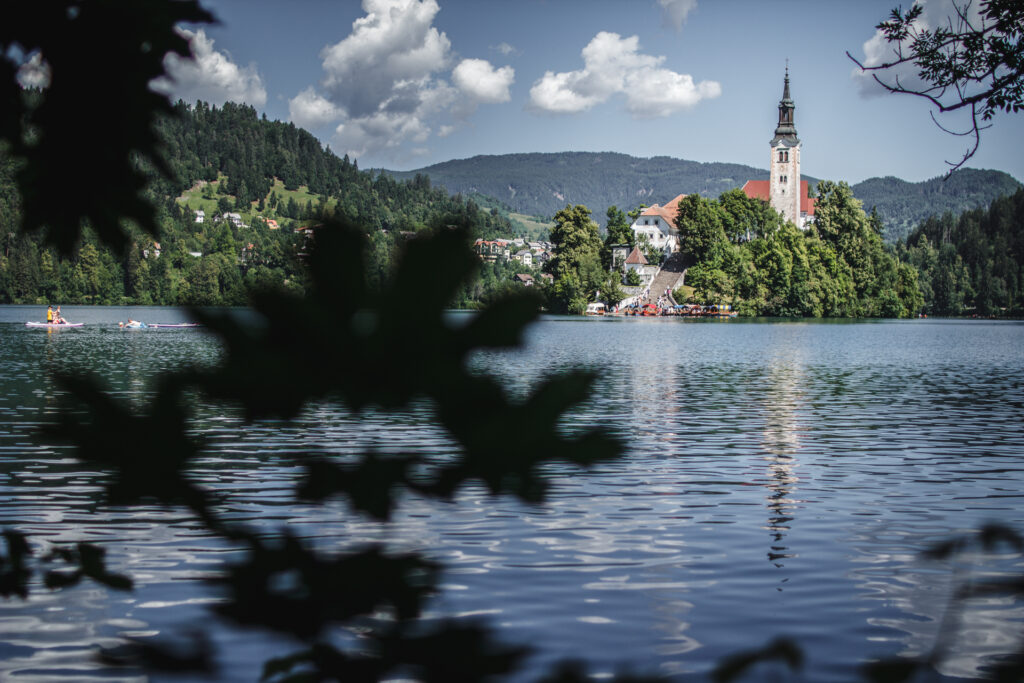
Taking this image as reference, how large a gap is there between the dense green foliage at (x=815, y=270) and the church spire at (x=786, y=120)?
43.6m

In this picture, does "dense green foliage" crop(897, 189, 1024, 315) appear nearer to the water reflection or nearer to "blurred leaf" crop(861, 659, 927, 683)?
the water reflection

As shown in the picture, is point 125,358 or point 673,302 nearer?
point 125,358

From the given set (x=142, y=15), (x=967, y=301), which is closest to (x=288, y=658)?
(x=142, y=15)

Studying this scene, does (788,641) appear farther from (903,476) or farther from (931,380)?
(931,380)

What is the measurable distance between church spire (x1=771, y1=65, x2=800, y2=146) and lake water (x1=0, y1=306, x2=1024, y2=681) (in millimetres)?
175664

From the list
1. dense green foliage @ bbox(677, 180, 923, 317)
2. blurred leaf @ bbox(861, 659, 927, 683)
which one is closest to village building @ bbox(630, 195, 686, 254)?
dense green foliage @ bbox(677, 180, 923, 317)

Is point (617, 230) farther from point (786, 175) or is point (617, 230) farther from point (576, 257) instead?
point (786, 175)

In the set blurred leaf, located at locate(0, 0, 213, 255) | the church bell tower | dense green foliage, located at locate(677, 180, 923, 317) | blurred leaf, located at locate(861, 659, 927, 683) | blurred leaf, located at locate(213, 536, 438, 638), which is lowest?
blurred leaf, located at locate(861, 659, 927, 683)

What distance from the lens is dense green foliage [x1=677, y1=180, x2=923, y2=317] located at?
139625 millimetres

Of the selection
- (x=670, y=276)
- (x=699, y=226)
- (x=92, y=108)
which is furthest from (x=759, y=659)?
(x=670, y=276)

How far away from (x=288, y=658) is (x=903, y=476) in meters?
17.2

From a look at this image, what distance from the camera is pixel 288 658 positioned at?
53.2 inches

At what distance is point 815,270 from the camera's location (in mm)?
139625

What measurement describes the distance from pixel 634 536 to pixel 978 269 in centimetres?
18223
